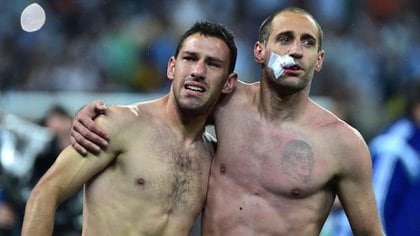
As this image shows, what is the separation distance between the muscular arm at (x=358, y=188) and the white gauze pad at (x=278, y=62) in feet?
1.46

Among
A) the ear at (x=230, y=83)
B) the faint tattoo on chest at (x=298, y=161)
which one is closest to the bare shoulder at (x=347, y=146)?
the faint tattoo on chest at (x=298, y=161)

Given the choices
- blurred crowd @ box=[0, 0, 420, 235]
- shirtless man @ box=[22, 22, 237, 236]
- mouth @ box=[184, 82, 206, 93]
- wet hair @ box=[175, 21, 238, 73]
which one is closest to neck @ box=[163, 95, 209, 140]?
shirtless man @ box=[22, 22, 237, 236]

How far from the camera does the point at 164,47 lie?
10.5 metres

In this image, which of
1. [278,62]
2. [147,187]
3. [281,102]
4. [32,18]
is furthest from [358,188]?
[32,18]

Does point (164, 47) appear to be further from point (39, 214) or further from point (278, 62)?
point (39, 214)

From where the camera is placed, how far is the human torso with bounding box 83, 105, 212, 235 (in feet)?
15.6

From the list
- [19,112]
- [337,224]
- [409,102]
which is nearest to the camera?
[409,102]

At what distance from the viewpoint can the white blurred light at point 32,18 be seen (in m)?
10.9

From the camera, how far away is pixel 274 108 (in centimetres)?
505

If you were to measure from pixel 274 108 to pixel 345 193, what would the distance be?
506 millimetres

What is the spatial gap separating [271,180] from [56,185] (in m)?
0.99

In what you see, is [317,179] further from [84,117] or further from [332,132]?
[84,117]

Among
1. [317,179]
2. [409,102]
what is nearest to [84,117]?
[317,179]

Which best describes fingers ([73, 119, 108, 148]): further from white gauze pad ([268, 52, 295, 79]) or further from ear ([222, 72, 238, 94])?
white gauze pad ([268, 52, 295, 79])
